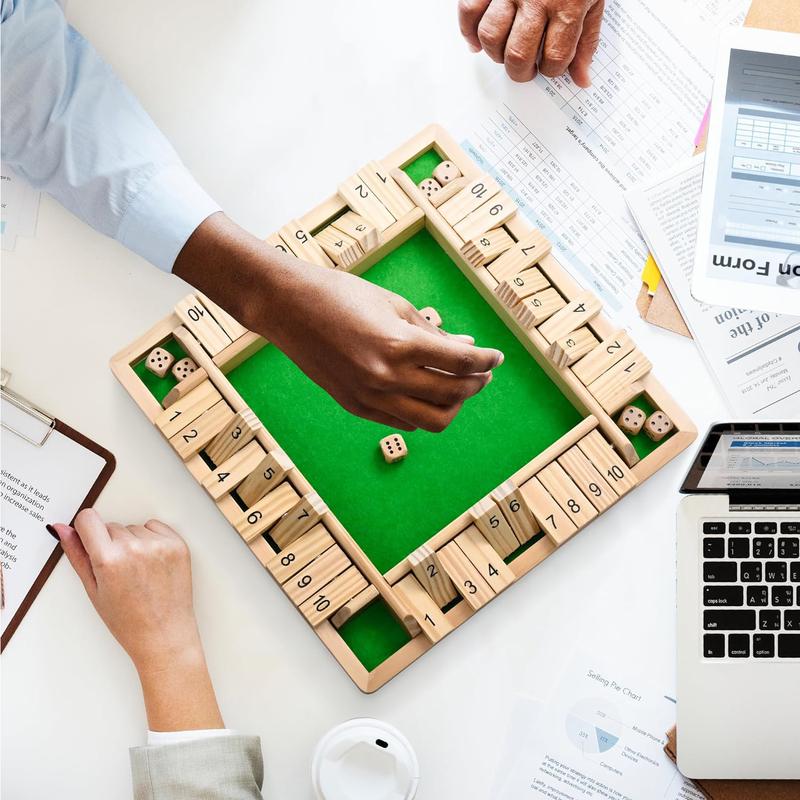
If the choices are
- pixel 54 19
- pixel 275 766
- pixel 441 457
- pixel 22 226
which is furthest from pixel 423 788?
pixel 54 19

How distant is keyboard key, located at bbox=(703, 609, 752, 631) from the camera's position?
0.90 m

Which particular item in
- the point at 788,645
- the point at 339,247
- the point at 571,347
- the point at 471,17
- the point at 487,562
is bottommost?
the point at 788,645

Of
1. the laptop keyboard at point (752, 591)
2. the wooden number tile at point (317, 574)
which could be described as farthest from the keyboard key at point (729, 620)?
the wooden number tile at point (317, 574)

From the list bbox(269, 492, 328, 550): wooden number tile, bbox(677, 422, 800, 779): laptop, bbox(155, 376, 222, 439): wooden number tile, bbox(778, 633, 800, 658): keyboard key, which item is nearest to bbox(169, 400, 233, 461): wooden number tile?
bbox(155, 376, 222, 439): wooden number tile

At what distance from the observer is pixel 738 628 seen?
90cm

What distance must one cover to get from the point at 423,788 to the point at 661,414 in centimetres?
45

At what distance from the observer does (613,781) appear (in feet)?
3.07

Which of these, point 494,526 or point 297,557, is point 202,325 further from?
point 494,526

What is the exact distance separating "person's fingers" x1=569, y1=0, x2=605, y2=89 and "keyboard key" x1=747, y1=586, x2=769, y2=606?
55 centimetres

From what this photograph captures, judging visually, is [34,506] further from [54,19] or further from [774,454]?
[774,454]

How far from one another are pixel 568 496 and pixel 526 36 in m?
0.47

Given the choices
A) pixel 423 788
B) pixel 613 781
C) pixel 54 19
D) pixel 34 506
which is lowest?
pixel 613 781

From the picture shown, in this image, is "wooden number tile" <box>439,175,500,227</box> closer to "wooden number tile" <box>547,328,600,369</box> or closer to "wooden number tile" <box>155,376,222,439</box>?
"wooden number tile" <box>547,328,600,369</box>

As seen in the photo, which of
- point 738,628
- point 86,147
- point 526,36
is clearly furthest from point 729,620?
point 86,147
